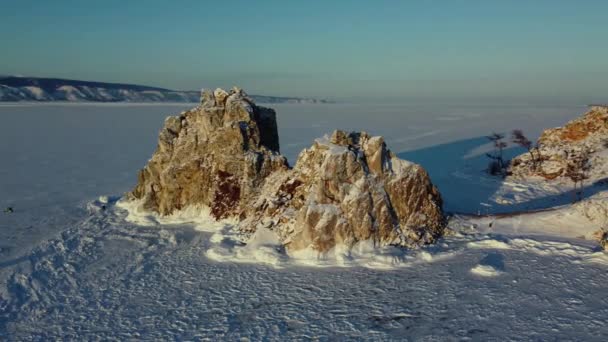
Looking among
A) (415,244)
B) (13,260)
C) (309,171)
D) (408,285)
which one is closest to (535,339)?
(408,285)

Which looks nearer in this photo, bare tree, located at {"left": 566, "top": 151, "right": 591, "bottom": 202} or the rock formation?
the rock formation

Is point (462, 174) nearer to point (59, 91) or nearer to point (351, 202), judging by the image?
point (351, 202)

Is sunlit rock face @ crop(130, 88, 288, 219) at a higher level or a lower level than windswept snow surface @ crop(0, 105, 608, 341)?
higher

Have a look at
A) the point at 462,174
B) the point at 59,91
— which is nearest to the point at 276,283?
the point at 462,174

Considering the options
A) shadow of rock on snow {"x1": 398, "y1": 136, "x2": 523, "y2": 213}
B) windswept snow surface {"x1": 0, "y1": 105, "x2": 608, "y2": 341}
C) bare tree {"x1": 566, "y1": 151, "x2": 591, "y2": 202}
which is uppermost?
bare tree {"x1": 566, "y1": 151, "x2": 591, "y2": 202}

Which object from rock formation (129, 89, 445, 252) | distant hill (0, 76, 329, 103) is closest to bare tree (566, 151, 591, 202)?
rock formation (129, 89, 445, 252)

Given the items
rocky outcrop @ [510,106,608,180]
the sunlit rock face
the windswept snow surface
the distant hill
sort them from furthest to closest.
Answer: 1. the distant hill
2. rocky outcrop @ [510,106,608,180]
3. the sunlit rock face
4. the windswept snow surface

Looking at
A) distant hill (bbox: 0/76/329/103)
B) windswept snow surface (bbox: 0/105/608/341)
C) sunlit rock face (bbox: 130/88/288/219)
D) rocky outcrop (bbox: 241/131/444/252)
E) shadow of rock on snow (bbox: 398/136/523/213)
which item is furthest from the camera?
distant hill (bbox: 0/76/329/103)

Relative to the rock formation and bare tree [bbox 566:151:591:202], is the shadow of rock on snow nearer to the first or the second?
bare tree [bbox 566:151:591:202]
